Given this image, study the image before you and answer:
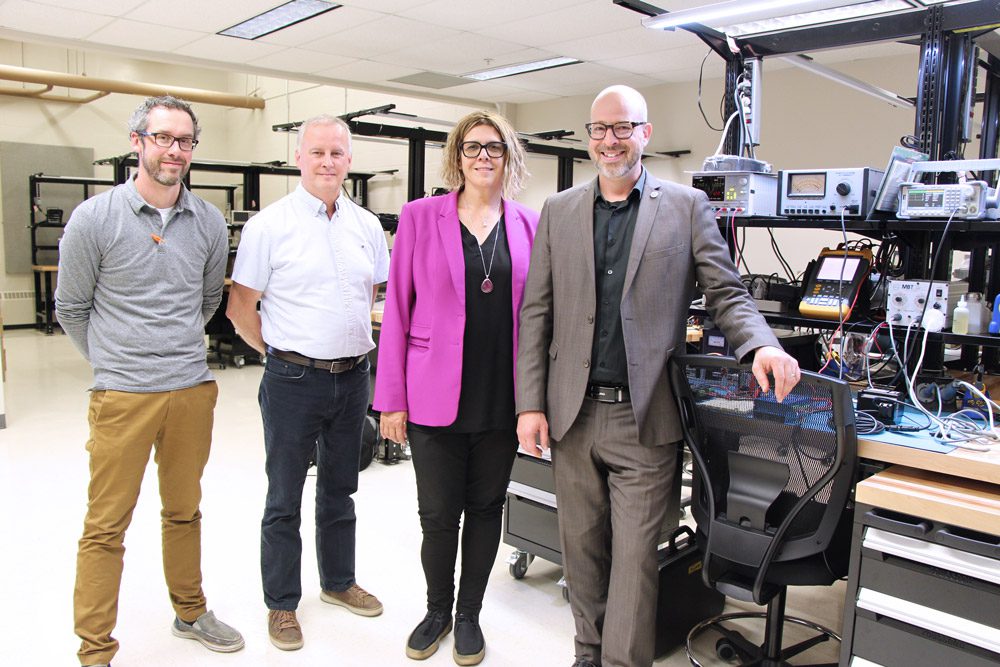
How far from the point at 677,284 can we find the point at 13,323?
417 inches

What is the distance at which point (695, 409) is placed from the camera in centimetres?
199

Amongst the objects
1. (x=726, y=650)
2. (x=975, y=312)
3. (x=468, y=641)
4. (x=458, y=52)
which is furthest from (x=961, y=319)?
(x=458, y=52)

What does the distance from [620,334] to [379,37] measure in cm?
483

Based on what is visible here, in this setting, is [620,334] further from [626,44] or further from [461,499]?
[626,44]

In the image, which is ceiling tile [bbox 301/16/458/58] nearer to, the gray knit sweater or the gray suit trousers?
the gray knit sweater

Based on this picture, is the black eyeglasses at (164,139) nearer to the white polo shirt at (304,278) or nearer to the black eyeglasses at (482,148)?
the white polo shirt at (304,278)

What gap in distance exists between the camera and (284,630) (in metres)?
2.44

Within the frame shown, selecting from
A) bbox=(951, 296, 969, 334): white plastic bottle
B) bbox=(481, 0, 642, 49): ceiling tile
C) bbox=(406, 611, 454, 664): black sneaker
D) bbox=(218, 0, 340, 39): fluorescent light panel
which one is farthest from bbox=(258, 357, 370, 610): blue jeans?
bbox=(218, 0, 340, 39): fluorescent light panel

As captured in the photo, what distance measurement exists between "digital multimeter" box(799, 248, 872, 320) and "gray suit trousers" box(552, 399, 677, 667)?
0.97 m

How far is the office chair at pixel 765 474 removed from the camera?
185 centimetres

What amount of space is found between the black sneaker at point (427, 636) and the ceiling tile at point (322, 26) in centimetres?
431

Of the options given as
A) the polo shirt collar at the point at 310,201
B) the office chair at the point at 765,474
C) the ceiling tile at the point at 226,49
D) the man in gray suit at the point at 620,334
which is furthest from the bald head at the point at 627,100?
the ceiling tile at the point at 226,49

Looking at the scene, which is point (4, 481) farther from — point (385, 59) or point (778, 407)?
point (385, 59)

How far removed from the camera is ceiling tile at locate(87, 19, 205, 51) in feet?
19.0
